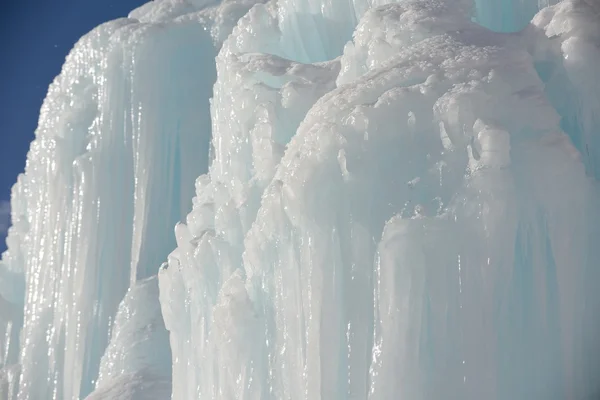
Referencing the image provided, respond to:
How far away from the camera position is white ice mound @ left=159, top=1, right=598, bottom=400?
4.98 meters

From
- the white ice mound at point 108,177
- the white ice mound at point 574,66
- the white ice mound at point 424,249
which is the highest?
the white ice mound at point 108,177

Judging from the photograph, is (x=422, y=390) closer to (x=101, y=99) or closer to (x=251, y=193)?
(x=251, y=193)

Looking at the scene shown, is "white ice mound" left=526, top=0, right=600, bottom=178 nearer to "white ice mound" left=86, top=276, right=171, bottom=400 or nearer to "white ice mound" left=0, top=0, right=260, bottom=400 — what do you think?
"white ice mound" left=86, top=276, right=171, bottom=400

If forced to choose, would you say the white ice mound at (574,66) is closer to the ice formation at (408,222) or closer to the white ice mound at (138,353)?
the ice formation at (408,222)

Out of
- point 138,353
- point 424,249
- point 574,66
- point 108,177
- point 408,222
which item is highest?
point 108,177

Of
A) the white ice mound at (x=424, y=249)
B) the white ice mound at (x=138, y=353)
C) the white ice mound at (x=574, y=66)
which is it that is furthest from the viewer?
the white ice mound at (x=138, y=353)

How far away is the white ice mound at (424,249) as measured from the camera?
4.98 metres

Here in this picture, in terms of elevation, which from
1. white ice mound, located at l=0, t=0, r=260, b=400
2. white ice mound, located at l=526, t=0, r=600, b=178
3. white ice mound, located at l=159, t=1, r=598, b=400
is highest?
white ice mound, located at l=0, t=0, r=260, b=400

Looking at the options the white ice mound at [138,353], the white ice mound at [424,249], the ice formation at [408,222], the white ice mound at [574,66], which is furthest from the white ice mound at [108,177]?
the white ice mound at [574,66]

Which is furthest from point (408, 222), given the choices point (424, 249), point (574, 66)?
point (574, 66)

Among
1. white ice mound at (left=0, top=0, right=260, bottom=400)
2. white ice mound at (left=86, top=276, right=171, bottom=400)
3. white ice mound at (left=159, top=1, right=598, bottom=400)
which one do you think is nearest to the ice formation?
white ice mound at (left=159, top=1, right=598, bottom=400)

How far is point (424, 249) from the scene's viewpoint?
198 inches

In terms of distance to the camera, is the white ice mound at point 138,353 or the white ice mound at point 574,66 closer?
the white ice mound at point 574,66

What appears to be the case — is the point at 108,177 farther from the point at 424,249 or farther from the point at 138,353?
the point at 424,249
